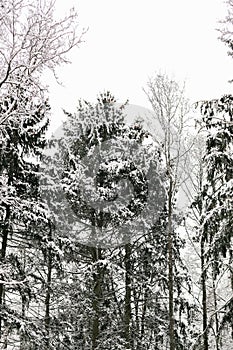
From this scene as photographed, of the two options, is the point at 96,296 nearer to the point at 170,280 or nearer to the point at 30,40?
the point at 170,280

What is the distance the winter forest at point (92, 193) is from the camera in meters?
6.70

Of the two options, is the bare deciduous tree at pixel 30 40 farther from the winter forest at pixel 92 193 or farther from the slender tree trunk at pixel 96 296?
the slender tree trunk at pixel 96 296

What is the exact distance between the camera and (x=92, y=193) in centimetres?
1073

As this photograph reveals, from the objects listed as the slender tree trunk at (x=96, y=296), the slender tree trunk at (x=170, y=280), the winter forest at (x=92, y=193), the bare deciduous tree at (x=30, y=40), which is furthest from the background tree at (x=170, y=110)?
the bare deciduous tree at (x=30, y=40)

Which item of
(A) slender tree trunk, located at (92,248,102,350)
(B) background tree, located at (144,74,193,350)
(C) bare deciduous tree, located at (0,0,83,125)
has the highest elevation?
(B) background tree, located at (144,74,193,350)

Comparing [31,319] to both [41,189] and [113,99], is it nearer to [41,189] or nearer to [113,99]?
[41,189]

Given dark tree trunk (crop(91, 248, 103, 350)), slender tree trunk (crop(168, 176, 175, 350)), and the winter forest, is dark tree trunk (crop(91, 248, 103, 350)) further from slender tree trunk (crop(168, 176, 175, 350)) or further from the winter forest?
slender tree trunk (crop(168, 176, 175, 350))

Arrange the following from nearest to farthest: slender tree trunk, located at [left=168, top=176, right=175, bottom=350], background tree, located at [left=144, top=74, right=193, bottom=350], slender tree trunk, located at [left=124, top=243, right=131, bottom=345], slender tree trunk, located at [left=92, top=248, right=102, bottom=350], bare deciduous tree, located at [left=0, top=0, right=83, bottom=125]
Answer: bare deciduous tree, located at [left=0, top=0, right=83, bottom=125]
slender tree trunk, located at [left=92, top=248, right=102, bottom=350]
slender tree trunk, located at [left=168, top=176, right=175, bottom=350]
slender tree trunk, located at [left=124, top=243, right=131, bottom=345]
background tree, located at [left=144, top=74, right=193, bottom=350]

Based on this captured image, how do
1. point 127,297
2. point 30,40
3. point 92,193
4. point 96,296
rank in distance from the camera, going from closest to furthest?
point 30,40 → point 96,296 → point 92,193 → point 127,297

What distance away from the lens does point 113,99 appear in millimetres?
12352

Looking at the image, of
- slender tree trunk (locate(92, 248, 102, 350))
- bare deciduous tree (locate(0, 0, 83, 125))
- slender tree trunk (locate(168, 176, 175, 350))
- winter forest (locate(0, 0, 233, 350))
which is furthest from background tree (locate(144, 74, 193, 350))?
bare deciduous tree (locate(0, 0, 83, 125))

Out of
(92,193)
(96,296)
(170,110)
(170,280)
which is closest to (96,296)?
(96,296)

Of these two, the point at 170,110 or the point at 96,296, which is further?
the point at 170,110

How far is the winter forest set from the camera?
6.70 meters
